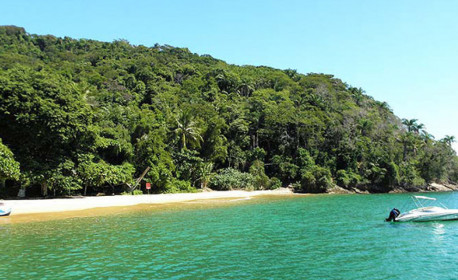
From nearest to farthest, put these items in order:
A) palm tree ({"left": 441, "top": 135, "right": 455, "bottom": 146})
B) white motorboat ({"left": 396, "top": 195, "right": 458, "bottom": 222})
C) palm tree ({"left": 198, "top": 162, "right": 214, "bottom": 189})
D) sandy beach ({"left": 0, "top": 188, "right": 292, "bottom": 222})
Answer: white motorboat ({"left": 396, "top": 195, "right": 458, "bottom": 222}) → sandy beach ({"left": 0, "top": 188, "right": 292, "bottom": 222}) → palm tree ({"left": 198, "top": 162, "right": 214, "bottom": 189}) → palm tree ({"left": 441, "top": 135, "right": 455, "bottom": 146})

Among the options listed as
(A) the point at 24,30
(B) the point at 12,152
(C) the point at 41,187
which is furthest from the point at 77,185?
(A) the point at 24,30

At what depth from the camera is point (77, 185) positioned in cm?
3369

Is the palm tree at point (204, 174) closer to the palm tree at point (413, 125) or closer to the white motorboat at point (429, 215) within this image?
the white motorboat at point (429, 215)

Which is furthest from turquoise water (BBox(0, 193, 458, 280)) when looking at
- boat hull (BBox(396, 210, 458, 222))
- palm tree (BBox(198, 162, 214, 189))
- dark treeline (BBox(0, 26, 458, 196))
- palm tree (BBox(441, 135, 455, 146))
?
palm tree (BBox(441, 135, 455, 146))

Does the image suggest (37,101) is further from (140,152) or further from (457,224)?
(457,224)

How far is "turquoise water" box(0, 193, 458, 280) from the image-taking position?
483 inches

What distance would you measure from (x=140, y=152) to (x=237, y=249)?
3049 cm

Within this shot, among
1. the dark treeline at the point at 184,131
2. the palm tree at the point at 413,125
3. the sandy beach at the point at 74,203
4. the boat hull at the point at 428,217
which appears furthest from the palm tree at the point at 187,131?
the palm tree at the point at 413,125

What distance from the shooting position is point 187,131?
5112cm

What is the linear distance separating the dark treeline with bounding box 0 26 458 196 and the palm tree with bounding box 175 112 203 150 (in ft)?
0.56

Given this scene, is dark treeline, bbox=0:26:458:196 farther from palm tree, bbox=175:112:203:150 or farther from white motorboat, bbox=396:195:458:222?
white motorboat, bbox=396:195:458:222

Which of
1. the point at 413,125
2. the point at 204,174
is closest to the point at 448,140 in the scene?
the point at 413,125

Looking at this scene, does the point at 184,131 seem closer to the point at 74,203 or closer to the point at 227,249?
the point at 74,203

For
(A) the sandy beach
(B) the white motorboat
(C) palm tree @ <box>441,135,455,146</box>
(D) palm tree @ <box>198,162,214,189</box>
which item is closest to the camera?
(B) the white motorboat
